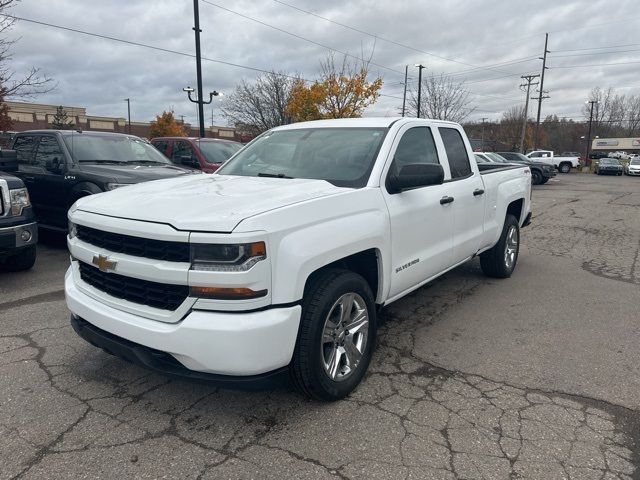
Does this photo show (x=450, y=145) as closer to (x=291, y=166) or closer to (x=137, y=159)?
(x=291, y=166)

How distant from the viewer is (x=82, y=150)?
23.8 feet

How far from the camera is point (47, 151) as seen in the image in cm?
742

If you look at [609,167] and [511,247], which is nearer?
[511,247]

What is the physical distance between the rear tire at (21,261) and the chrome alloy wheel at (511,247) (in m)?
5.95

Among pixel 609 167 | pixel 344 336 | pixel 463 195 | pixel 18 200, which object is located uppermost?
pixel 463 195

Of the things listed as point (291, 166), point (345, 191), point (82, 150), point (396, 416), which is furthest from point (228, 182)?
point (82, 150)

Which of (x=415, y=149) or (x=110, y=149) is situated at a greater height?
(x=415, y=149)

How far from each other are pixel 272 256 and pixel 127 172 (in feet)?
16.7

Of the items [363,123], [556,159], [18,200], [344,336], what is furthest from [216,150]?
[556,159]

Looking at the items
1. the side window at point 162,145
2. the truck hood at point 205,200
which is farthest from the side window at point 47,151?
the truck hood at point 205,200

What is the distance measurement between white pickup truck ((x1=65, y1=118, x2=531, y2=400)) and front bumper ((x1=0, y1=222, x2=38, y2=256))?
8.38ft

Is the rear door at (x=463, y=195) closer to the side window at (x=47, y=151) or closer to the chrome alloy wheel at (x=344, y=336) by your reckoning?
the chrome alloy wheel at (x=344, y=336)

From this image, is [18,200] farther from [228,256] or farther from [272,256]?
[272,256]

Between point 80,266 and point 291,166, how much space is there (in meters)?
1.73
